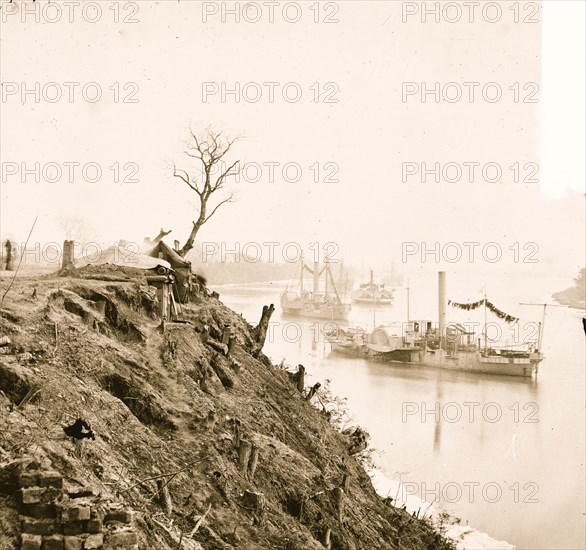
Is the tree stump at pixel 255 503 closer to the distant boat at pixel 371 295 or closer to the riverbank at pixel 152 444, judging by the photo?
the riverbank at pixel 152 444

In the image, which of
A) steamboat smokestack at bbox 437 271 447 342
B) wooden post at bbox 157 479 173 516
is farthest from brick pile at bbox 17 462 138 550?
steamboat smokestack at bbox 437 271 447 342

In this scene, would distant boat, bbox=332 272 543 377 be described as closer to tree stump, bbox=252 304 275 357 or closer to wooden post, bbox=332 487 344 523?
tree stump, bbox=252 304 275 357

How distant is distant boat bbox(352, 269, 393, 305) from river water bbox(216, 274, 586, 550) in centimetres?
1426

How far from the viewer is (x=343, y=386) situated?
40.2m

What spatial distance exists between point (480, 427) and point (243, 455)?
2833 centimetres

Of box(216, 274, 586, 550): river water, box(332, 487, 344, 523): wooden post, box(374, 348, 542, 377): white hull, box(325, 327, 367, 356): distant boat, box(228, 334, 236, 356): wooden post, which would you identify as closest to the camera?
box(332, 487, 344, 523): wooden post

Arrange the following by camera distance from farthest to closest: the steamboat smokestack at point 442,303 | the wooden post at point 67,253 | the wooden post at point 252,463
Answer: the steamboat smokestack at point 442,303, the wooden post at point 67,253, the wooden post at point 252,463

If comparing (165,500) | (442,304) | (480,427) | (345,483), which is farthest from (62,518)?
(442,304)

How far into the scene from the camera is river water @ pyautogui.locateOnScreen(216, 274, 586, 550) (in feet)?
84.5

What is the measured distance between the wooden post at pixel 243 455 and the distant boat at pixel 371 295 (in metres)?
58.4

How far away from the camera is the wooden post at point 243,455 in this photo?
10.6m

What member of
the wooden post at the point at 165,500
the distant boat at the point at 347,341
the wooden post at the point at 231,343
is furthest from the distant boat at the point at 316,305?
the wooden post at the point at 165,500

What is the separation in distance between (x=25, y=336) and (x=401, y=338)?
39.9 m

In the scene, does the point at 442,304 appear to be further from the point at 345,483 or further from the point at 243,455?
the point at 243,455
